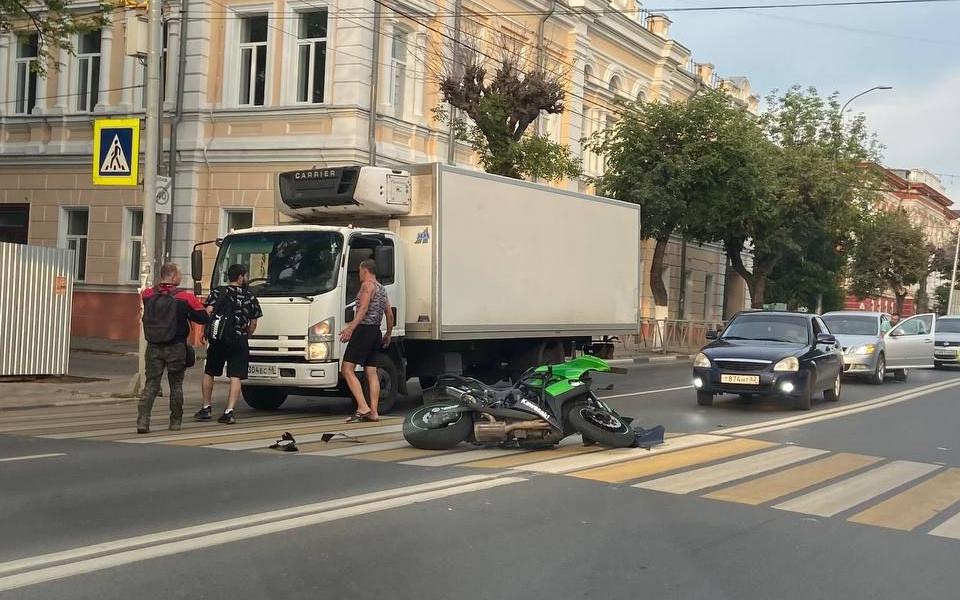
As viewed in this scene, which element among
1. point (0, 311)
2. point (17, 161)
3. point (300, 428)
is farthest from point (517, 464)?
point (17, 161)

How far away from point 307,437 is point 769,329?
882 centimetres

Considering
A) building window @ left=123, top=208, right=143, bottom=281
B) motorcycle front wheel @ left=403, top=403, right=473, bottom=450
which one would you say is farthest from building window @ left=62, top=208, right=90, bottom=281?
motorcycle front wheel @ left=403, top=403, right=473, bottom=450

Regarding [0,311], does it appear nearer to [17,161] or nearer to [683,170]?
[17,161]

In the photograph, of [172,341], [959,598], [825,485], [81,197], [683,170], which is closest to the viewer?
[959,598]

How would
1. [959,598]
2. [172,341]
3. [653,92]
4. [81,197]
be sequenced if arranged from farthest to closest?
[653,92], [81,197], [172,341], [959,598]

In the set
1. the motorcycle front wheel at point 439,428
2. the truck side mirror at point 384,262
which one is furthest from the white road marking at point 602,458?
the truck side mirror at point 384,262

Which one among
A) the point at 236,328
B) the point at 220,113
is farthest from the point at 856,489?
the point at 220,113

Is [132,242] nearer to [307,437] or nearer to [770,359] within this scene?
[307,437]

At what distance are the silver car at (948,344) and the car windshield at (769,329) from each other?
15433 mm

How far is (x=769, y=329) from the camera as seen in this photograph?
16.5 m

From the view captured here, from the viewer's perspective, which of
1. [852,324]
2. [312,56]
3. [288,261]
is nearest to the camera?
[288,261]

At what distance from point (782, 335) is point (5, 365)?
12.7m

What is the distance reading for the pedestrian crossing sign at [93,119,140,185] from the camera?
49.4ft

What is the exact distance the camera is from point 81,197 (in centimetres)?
2670
